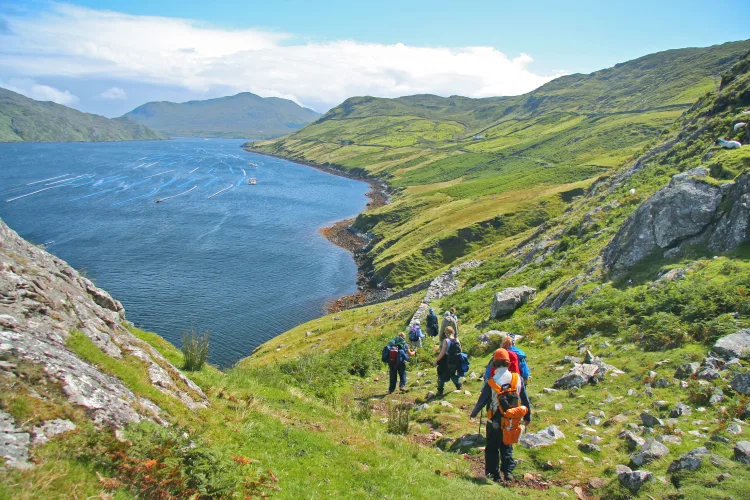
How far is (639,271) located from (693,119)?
37.0 metres

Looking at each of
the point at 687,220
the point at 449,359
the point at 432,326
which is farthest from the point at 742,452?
the point at 432,326

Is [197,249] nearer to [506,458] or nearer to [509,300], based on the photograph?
[509,300]

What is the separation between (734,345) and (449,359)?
9.84 m

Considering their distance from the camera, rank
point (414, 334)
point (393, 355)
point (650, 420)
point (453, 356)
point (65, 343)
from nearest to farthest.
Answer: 1. point (65, 343)
2. point (650, 420)
3. point (453, 356)
4. point (393, 355)
5. point (414, 334)

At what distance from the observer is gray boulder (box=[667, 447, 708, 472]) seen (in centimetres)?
984

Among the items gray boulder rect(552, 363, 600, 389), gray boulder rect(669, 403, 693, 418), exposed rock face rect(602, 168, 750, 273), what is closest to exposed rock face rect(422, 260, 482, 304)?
exposed rock face rect(602, 168, 750, 273)

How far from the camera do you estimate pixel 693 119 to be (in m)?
49.2

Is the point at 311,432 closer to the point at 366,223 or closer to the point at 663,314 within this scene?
the point at 663,314

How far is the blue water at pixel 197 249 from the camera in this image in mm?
66938

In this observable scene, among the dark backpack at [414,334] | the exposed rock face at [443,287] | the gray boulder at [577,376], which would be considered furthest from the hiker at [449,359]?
the exposed rock face at [443,287]

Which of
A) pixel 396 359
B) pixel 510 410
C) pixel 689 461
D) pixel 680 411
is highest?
pixel 510 410

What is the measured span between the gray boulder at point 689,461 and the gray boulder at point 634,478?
60 centimetres

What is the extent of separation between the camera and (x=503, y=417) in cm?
1159

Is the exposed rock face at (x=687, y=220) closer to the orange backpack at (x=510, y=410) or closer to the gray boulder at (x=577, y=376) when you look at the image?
the gray boulder at (x=577, y=376)
